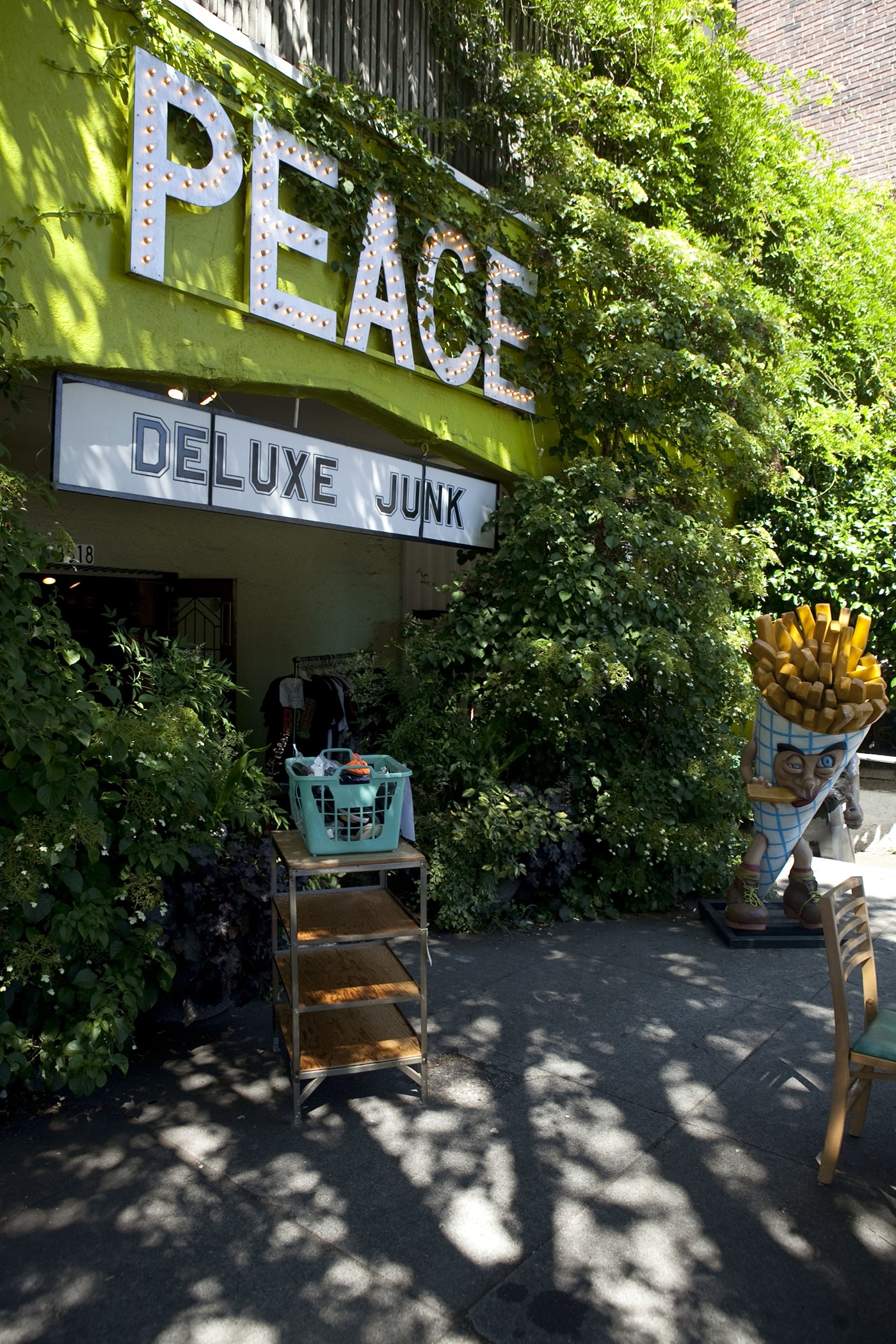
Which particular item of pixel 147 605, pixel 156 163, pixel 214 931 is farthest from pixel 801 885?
pixel 147 605

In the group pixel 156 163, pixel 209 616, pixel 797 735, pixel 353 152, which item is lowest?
pixel 797 735

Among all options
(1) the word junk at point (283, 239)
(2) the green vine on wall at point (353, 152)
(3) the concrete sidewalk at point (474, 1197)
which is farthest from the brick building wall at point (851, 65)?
(3) the concrete sidewalk at point (474, 1197)

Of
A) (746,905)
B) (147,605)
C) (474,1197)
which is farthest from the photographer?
(147,605)

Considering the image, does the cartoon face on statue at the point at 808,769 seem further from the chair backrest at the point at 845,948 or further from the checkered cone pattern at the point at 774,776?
the chair backrest at the point at 845,948

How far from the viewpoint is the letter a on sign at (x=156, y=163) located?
4.40 meters

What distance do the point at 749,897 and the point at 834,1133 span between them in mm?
2715

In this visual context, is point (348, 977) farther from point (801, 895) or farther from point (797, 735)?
point (801, 895)

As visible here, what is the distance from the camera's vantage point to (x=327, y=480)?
19.3 ft

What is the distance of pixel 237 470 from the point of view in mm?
5270

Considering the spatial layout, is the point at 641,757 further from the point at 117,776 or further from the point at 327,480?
the point at 117,776

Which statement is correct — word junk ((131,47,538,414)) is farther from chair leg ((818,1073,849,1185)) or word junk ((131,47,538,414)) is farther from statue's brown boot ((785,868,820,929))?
chair leg ((818,1073,849,1185))

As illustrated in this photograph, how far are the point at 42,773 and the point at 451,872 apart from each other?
3067 millimetres

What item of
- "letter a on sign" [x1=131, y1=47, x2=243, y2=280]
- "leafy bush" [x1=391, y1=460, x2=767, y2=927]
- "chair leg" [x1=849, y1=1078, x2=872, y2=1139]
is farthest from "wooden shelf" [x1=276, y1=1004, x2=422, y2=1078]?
"letter a on sign" [x1=131, y1=47, x2=243, y2=280]

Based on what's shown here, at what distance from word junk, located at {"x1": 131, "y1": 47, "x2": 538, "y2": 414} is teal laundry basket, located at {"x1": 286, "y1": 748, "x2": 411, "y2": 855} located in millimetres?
2680
